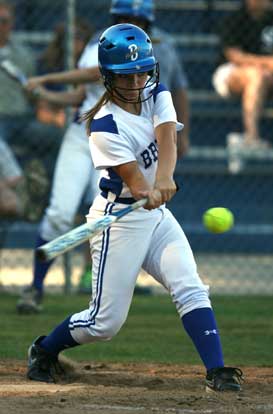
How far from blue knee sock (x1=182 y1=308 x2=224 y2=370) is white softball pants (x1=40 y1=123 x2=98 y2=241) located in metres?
3.32

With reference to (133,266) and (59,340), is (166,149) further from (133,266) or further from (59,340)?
(59,340)

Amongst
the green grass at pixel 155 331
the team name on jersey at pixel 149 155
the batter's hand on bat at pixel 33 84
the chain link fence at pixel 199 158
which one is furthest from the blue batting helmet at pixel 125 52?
the chain link fence at pixel 199 158

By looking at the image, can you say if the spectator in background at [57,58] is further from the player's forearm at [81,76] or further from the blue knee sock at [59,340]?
the blue knee sock at [59,340]

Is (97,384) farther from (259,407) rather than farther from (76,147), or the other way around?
(76,147)

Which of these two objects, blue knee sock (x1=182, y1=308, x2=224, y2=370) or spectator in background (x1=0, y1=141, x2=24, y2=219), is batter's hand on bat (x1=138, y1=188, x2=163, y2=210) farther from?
spectator in background (x1=0, y1=141, x2=24, y2=219)

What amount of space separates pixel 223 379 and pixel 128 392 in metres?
0.44

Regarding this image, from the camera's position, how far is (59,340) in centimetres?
550

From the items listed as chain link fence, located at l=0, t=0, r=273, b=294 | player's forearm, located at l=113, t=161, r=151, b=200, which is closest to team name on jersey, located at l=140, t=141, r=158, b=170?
player's forearm, located at l=113, t=161, r=151, b=200

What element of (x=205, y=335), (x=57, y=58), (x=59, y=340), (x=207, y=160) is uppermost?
(x=57, y=58)

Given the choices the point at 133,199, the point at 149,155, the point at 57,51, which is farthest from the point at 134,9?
the point at 133,199

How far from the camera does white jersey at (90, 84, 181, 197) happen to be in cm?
515

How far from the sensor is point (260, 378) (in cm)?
566

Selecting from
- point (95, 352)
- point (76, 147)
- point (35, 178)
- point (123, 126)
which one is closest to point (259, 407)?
point (123, 126)

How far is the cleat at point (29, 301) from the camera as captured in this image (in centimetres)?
828
